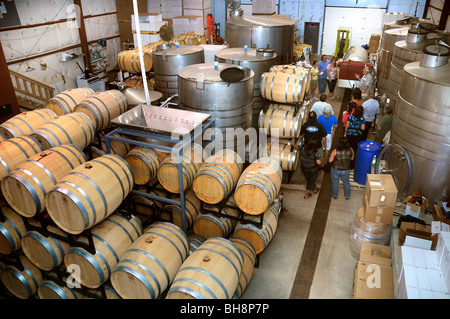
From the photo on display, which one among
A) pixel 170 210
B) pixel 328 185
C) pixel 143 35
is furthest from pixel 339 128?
pixel 143 35

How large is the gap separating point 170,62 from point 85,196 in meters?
5.64

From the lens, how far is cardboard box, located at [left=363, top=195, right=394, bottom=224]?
5512 millimetres

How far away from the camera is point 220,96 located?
6555 mm

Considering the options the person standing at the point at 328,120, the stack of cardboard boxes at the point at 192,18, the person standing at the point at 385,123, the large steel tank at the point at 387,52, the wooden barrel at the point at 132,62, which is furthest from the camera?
the stack of cardboard boxes at the point at 192,18

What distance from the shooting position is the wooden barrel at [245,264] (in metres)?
4.93

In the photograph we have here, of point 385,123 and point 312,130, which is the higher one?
point 312,130

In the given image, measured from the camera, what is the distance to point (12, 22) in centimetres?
1159

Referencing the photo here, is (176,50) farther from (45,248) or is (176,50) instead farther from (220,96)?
(45,248)

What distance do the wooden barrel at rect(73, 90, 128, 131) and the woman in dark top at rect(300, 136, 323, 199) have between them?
3839 millimetres

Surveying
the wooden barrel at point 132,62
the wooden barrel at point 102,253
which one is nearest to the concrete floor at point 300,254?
the wooden barrel at point 102,253

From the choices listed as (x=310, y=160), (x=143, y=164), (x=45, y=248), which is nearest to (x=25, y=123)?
(x=143, y=164)

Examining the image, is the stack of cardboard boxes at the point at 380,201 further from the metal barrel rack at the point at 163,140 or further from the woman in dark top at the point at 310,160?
the metal barrel rack at the point at 163,140

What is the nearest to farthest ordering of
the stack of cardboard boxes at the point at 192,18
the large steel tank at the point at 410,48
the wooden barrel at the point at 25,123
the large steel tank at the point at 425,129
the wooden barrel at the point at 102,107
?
the wooden barrel at the point at 25,123 < the large steel tank at the point at 425,129 < the wooden barrel at the point at 102,107 < the large steel tank at the point at 410,48 < the stack of cardboard boxes at the point at 192,18

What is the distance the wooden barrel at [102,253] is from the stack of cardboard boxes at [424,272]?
3534 mm
